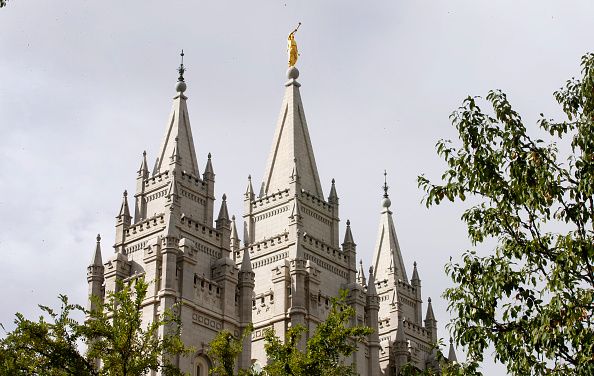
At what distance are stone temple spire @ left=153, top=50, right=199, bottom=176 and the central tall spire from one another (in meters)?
5.19

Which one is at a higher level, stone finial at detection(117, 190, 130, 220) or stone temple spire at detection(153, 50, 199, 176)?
stone temple spire at detection(153, 50, 199, 176)

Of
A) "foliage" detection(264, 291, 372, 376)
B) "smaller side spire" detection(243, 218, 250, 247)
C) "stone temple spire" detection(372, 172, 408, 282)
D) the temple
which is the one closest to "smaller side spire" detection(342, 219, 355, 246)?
the temple

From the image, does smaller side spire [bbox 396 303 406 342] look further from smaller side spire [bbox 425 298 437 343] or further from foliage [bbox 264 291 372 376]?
foliage [bbox 264 291 372 376]

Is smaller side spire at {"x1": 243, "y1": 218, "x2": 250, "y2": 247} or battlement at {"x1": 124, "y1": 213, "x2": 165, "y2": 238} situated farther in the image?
smaller side spire at {"x1": 243, "y1": 218, "x2": 250, "y2": 247}

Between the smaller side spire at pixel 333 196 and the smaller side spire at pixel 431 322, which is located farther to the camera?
the smaller side spire at pixel 431 322

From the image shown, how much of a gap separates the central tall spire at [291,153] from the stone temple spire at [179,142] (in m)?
5.19

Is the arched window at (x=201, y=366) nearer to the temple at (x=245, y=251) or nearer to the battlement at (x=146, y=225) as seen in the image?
the temple at (x=245, y=251)

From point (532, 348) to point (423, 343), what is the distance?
44489 mm

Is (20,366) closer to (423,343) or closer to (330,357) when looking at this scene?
(330,357)

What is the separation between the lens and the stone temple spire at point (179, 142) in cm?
5203

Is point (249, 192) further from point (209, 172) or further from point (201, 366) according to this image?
point (201, 366)

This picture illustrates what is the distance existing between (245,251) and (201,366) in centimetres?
657

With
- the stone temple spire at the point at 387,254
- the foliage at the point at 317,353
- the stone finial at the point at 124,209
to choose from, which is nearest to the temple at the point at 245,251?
the stone finial at the point at 124,209

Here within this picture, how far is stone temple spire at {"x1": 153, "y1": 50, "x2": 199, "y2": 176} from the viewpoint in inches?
2048
